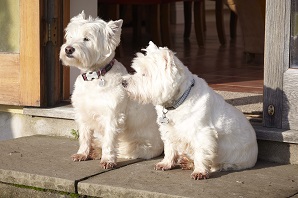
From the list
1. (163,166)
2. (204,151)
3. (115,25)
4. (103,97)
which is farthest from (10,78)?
(204,151)

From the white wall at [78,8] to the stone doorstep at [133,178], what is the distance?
1.07m

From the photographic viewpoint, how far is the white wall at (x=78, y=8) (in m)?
6.31

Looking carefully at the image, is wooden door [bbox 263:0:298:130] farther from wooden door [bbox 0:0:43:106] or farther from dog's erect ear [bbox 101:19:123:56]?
wooden door [bbox 0:0:43:106]

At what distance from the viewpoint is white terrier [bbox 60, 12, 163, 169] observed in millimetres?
5000

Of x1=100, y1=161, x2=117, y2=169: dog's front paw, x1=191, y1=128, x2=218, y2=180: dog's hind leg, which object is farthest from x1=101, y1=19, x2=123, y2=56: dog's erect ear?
x1=191, y1=128, x2=218, y2=180: dog's hind leg

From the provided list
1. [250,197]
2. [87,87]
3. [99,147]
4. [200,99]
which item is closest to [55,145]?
[99,147]

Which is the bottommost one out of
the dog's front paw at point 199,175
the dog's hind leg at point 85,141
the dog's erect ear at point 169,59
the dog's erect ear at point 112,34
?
the dog's front paw at point 199,175

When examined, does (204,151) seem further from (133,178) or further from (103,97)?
(103,97)

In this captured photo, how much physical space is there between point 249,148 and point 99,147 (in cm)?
116

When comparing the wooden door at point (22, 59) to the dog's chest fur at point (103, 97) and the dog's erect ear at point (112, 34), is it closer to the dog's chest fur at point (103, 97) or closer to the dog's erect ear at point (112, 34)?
the dog's chest fur at point (103, 97)

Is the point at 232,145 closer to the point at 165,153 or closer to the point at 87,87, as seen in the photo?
the point at 165,153

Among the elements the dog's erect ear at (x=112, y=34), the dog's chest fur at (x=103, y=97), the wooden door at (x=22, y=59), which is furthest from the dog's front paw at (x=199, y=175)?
the wooden door at (x=22, y=59)

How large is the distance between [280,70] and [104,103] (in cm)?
122

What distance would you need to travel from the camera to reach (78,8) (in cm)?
638
